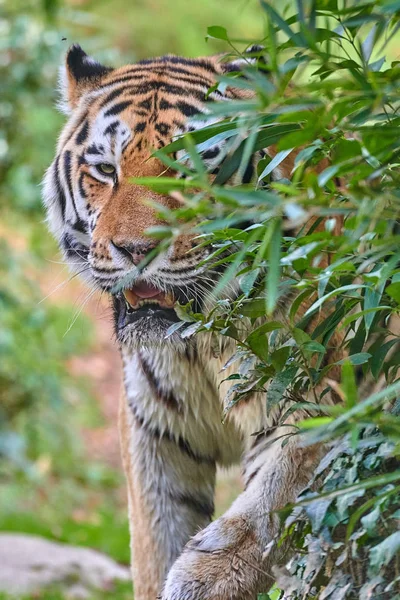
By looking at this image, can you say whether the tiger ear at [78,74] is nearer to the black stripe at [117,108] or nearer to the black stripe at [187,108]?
the black stripe at [117,108]

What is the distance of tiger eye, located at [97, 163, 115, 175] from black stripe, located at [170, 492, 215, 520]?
3.59 feet

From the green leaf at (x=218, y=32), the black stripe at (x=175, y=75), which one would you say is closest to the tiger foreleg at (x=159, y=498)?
the black stripe at (x=175, y=75)

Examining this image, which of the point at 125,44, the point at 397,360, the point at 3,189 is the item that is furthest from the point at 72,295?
the point at 397,360

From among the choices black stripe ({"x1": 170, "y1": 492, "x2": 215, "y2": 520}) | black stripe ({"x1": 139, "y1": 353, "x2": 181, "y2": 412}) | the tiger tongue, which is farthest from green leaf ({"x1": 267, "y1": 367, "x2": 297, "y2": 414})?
black stripe ({"x1": 170, "y1": 492, "x2": 215, "y2": 520})

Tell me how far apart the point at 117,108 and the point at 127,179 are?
370 mm

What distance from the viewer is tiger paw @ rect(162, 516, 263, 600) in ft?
7.46

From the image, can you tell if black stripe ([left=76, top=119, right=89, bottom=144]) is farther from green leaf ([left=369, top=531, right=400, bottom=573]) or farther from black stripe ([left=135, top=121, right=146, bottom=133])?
green leaf ([left=369, top=531, right=400, bottom=573])

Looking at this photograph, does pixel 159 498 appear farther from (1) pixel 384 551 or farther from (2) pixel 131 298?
(1) pixel 384 551

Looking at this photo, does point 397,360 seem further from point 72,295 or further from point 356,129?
point 72,295

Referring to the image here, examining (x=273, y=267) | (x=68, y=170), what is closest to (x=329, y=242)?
(x=273, y=267)

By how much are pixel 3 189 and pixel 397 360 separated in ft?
15.4

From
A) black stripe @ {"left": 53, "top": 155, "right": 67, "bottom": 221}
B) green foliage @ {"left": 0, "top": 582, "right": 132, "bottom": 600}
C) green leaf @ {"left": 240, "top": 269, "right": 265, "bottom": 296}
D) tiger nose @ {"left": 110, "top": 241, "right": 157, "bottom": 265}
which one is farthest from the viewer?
green foliage @ {"left": 0, "top": 582, "right": 132, "bottom": 600}

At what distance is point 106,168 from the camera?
2.71 metres

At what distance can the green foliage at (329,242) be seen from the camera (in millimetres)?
1273
